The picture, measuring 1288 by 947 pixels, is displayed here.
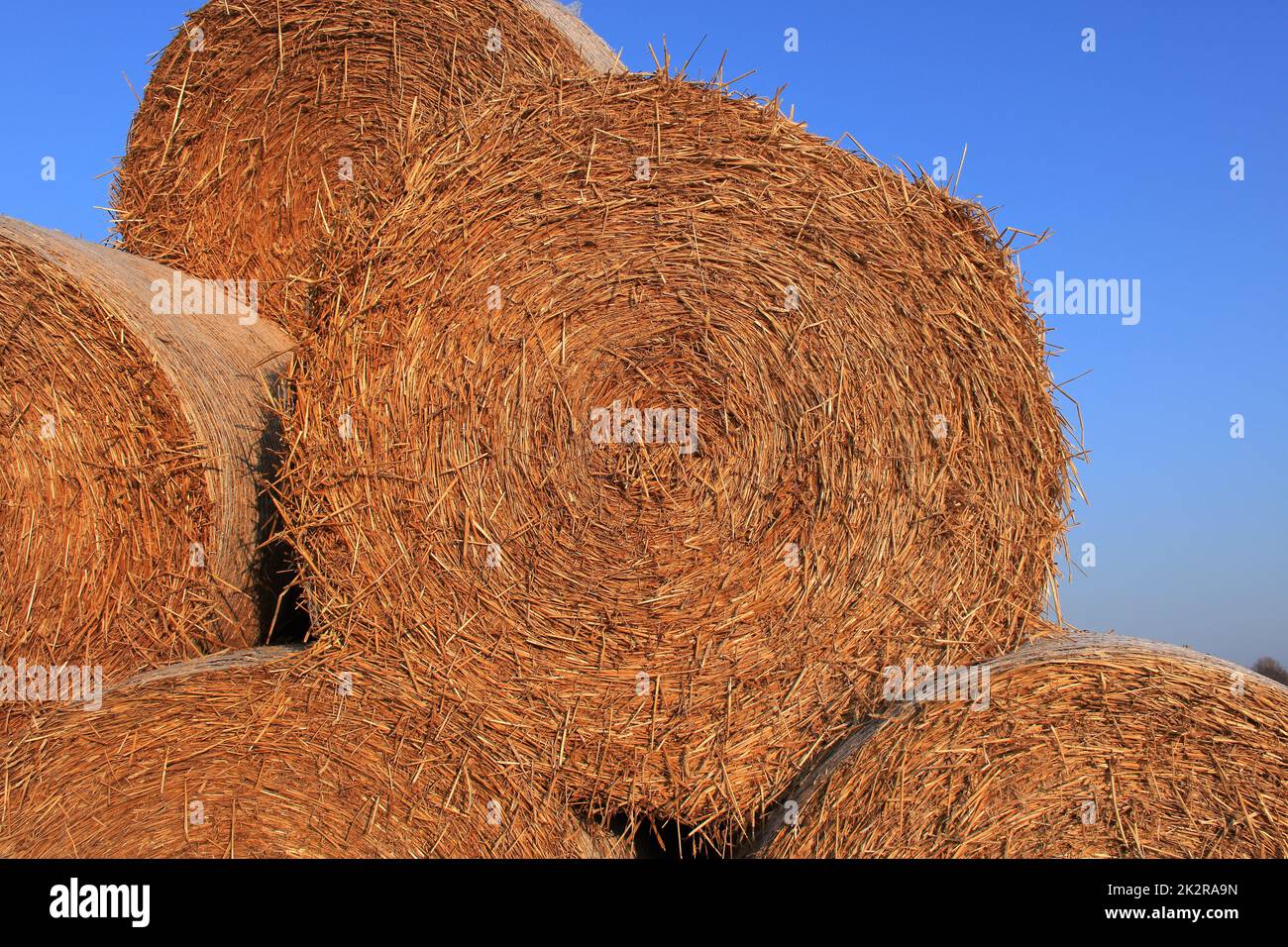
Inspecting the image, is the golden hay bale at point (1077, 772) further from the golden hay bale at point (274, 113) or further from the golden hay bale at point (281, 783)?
the golden hay bale at point (274, 113)

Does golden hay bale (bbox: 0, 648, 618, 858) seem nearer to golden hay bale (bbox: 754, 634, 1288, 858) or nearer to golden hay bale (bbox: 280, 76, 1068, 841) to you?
golden hay bale (bbox: 280, 76, 1068, 841)

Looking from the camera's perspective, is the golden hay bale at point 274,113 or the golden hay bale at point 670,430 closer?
the golden hay bale at point 670,430

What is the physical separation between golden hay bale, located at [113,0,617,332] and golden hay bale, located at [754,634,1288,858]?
2.49 metres

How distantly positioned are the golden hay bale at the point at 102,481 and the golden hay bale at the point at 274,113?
3.06 ft

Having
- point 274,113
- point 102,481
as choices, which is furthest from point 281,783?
point 274,113

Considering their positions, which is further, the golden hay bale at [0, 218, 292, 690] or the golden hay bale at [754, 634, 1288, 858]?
the golden hay bale at [0, 218, 292, 690]

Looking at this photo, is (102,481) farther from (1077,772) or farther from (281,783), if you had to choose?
(1077,772)

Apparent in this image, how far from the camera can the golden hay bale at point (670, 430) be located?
2.80 meters

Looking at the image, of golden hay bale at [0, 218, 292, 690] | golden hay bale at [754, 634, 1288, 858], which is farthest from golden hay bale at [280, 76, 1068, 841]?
golden hay bale at [0, 218, 292, 690]

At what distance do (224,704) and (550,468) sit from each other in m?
0.99

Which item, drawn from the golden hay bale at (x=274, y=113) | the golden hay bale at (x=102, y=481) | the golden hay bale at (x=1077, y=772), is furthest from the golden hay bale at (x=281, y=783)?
the golden hay bale at (x=274, y=113)

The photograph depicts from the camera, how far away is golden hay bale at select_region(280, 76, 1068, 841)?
2.80 metres
